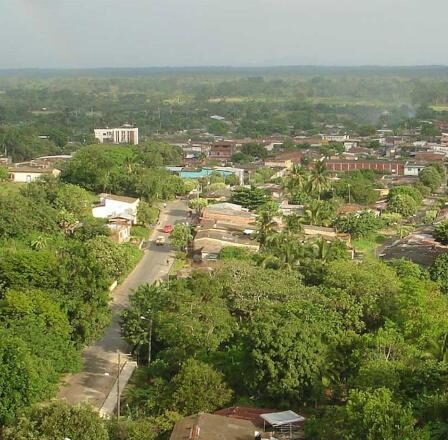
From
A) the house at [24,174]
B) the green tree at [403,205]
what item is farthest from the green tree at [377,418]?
the house at [24,174]

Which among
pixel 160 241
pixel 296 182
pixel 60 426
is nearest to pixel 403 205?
pixel 296 182

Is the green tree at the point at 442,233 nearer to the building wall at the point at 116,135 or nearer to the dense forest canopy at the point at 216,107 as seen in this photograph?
the dense forest canopy at the point at 216,107

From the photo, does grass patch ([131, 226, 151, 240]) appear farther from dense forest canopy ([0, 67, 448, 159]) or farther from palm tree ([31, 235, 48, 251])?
dense forest canopy ([0, 67, 448, 159])

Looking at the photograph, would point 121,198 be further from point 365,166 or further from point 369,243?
point 365,166

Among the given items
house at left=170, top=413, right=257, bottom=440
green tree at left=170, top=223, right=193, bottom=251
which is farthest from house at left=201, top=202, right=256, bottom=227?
house at left=170, top=413, right=257, bottom=440

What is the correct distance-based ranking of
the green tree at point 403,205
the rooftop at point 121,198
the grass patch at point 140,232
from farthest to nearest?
the green tree at point 403,205 < the rooftop at point 121,198 < the grass patch at point 140,232
